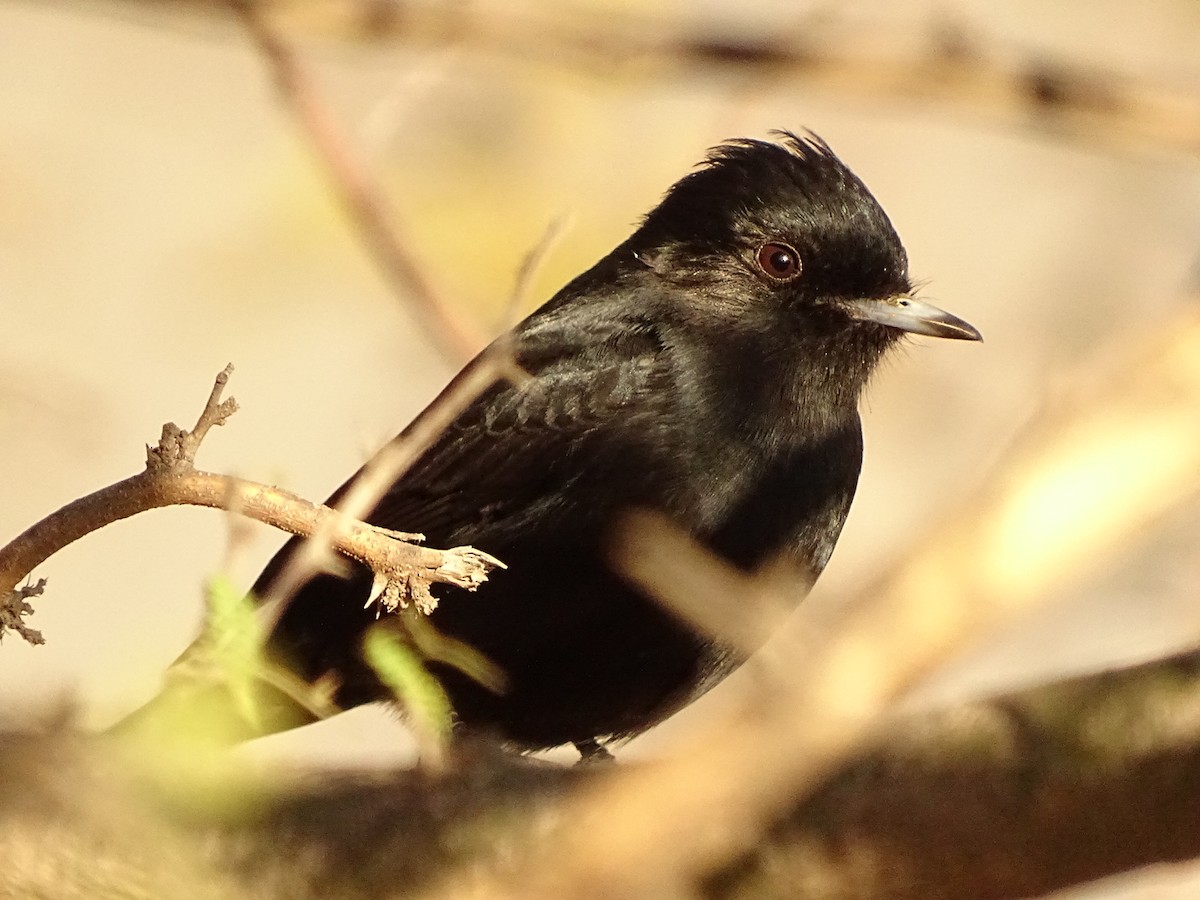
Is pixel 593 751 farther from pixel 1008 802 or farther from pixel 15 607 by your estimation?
pixel 1008 802

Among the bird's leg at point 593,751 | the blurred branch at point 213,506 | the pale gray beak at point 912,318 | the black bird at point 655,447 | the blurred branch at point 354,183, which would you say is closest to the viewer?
the blurred branch at point 213,506

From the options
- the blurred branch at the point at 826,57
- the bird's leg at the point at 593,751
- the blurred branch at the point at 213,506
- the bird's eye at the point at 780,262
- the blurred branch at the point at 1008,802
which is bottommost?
the blurred branch at the point at 1008,802

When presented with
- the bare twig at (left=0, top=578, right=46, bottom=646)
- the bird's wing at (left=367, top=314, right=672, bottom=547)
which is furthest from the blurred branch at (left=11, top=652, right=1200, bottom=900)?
the bird's wing at (left=367, top=314, right=672, bottom=547)

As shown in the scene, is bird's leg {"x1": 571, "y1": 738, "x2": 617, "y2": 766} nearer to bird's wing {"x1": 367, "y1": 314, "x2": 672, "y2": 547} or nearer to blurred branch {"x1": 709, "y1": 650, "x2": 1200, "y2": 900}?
bird's wing {"x1": 367, "y1": 314, "x2": 672, "y2": 547}

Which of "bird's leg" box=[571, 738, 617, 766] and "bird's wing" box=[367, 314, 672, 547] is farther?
"bird's leg" box=[571, 738, 617, 766]

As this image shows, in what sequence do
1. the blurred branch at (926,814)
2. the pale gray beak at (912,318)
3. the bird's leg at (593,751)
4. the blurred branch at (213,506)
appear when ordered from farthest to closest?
the bird's leg at (593,751) → the pale gray beak at (912,318) → the blurred branch at (213,506) → the blurred branch at (926,814)

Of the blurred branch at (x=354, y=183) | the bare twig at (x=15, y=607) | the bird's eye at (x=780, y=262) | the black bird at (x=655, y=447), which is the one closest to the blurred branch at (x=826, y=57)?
the blurred branch at (x=354, y=183)

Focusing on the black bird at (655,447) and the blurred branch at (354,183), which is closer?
the black bird at (655,447)

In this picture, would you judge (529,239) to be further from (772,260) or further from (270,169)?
(772,260)

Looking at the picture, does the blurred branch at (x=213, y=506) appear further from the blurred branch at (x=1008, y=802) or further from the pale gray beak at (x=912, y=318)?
the pale gray beak at (x=912, y=318)
